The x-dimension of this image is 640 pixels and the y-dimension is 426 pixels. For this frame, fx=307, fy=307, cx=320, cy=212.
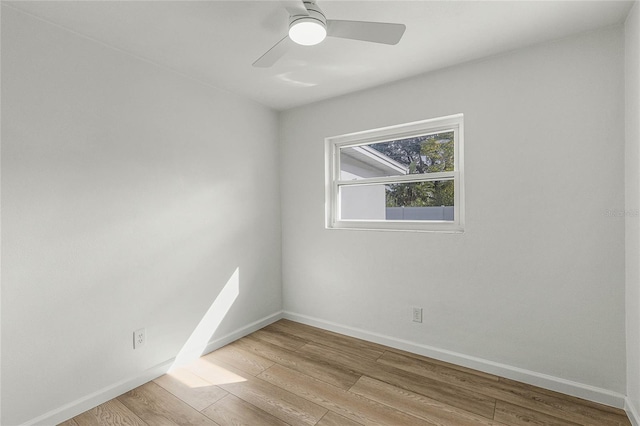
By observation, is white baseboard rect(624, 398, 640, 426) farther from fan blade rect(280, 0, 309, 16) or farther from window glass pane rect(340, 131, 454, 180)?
fan blade rect(280, 0, 309, 16)

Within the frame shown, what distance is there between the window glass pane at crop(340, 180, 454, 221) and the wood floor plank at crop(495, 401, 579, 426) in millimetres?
1329

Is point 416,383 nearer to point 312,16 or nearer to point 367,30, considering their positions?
point 367,30

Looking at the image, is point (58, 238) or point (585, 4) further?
point (58, 238)

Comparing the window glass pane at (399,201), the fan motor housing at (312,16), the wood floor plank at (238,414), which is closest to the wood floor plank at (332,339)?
the wood floor plank at (238,414)

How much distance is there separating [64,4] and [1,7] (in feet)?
1.01

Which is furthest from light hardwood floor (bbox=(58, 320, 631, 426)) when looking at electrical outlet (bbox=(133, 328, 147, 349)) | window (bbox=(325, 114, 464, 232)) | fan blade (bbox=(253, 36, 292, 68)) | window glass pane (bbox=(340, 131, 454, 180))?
fan blade (bbox=(253, 36, 292, 68))

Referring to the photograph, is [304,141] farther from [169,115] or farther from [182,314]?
[182,314]

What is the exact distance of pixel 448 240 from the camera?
245cm

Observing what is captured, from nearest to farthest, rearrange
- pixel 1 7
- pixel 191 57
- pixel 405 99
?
pixel 1 7, pixel 191 57, pixel 405 99

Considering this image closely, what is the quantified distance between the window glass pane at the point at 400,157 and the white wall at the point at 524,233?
233 mm

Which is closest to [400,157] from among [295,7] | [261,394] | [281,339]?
[295,7]

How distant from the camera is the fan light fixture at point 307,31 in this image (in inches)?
56.8

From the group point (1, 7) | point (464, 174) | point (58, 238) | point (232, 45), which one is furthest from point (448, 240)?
point (1, 7)

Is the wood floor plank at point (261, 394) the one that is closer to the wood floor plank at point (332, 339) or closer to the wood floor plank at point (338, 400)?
the wood floor plank at point (338, 400)
